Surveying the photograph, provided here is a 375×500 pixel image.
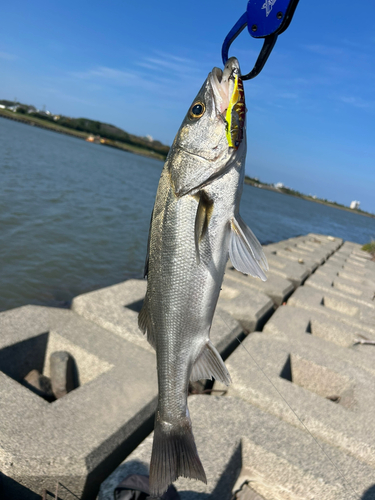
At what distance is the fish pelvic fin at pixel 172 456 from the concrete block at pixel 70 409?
763 mm

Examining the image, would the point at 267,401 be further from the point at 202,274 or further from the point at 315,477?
the point at 202,274

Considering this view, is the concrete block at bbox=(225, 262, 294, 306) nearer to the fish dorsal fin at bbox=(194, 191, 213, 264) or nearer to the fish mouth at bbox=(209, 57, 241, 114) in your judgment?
the fish dorsal fin at bbox=(194, 191, 213, 264)

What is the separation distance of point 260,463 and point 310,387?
1962mm

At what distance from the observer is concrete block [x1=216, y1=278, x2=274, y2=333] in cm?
551

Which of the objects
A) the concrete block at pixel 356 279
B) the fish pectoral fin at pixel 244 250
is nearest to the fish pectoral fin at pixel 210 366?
the fish pectoral fin at pixel 244 250

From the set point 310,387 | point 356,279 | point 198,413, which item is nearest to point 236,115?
point 198,413

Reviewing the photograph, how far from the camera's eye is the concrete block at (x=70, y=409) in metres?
2.53

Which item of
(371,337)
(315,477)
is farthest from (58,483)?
(371,337)

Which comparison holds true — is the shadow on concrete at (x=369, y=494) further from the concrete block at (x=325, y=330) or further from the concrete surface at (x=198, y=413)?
the concrete block at (x=325, y=330)

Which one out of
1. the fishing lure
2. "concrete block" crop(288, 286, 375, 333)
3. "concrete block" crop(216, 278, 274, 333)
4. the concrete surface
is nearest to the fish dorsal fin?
the fishing lure

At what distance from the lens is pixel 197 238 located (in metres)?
1.89

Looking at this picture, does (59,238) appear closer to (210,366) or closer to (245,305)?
(245,305)

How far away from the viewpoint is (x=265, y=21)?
1693 millimetres

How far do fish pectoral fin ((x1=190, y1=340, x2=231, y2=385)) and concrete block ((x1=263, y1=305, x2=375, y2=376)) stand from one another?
9.74 ft
